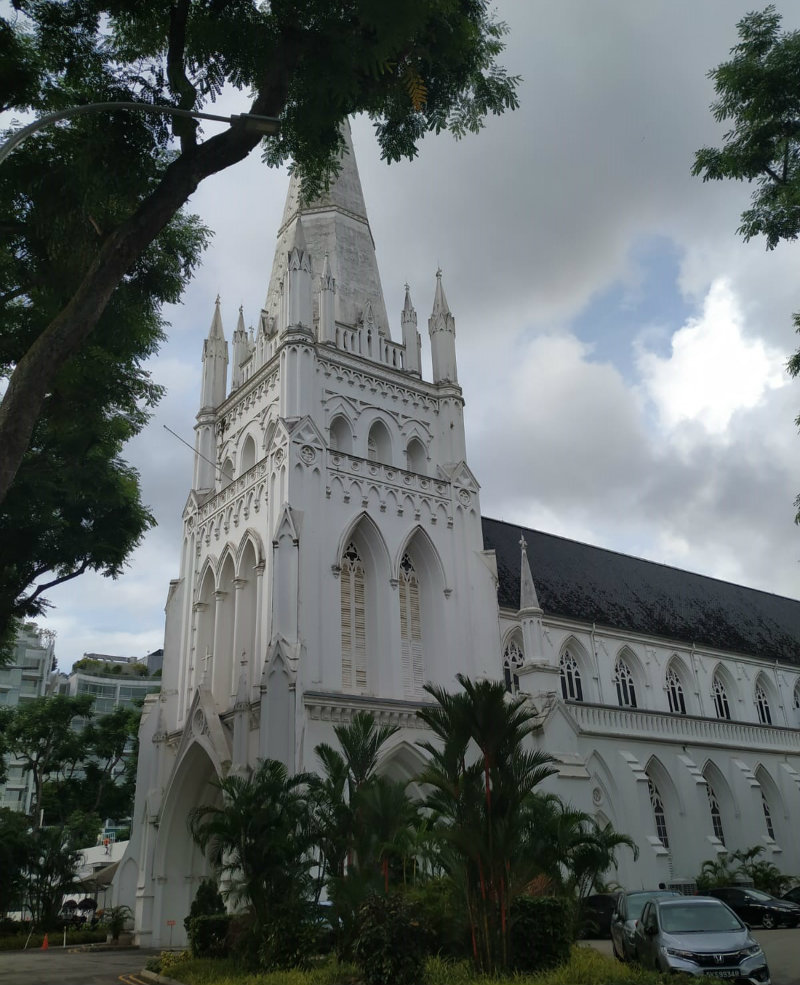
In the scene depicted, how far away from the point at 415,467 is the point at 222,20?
1868cm

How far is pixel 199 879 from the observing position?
82.5 ft

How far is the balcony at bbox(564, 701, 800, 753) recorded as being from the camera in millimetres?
30820

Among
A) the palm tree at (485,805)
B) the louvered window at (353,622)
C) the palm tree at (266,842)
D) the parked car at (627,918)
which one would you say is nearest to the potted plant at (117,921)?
the louvered window at (353,622)

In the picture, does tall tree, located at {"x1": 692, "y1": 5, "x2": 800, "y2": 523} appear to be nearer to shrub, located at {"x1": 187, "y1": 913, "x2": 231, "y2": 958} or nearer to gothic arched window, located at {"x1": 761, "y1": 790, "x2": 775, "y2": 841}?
shrub, located at {"x1": 187, "y1": 913, "x2": 231, "y2": 958}

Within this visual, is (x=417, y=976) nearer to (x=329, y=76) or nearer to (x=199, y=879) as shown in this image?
(x=329, y=76)

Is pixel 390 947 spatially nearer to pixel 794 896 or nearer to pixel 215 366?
pixel 794 896

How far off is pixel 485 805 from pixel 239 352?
2327 centimetres

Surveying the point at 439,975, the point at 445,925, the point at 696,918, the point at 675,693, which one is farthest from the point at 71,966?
the point at 675,693

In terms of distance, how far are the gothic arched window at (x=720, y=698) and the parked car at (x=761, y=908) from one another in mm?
15790

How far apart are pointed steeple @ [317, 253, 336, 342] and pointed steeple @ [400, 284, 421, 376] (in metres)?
3.34

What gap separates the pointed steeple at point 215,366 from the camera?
32.5 metres

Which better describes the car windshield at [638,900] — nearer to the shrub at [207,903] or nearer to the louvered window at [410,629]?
the shrub at [207,903]

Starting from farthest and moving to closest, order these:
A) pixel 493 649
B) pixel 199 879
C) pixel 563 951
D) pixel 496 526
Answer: pixel 496 526
pixel 493 649
pixel 199 879
pixel 563 951

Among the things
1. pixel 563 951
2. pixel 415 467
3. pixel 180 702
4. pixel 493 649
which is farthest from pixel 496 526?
pixel 563 951
